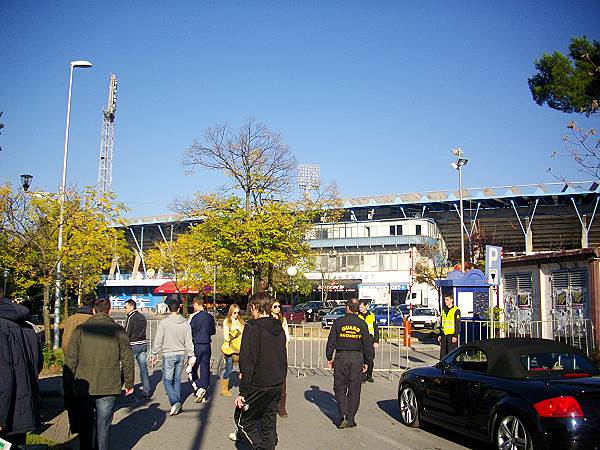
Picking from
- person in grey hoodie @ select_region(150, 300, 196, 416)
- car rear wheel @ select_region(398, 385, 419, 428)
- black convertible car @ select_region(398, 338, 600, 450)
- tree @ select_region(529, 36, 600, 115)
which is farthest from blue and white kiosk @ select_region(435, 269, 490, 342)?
person in grey hoodie @ select_region(150, 300, 196, 416)

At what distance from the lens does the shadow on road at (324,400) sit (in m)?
10.6

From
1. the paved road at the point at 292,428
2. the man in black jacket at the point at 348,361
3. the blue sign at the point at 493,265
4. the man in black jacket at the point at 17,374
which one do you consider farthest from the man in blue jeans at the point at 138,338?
the blue sign at the point at 493,265

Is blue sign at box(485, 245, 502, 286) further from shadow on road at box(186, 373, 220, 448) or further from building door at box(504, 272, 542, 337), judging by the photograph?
shadow on road at box(186, 373, 220, 448)

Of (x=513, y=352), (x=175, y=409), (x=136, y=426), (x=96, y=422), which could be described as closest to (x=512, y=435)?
(x=513, y=352)

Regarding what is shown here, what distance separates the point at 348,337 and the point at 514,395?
9.67ft

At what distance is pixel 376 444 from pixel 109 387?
3634 millimetres

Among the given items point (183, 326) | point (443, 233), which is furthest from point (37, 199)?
point (443, 233)

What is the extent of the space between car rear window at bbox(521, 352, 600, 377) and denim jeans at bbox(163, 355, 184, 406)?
541 centimetres

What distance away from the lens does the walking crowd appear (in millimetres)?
5293

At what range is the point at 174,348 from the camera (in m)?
10.4

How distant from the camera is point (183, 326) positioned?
10.5m

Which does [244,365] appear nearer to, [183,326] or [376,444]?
[376,444]

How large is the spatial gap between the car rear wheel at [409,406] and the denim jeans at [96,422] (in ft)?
15.0

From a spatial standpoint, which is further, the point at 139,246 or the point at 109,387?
the point at 139,246
